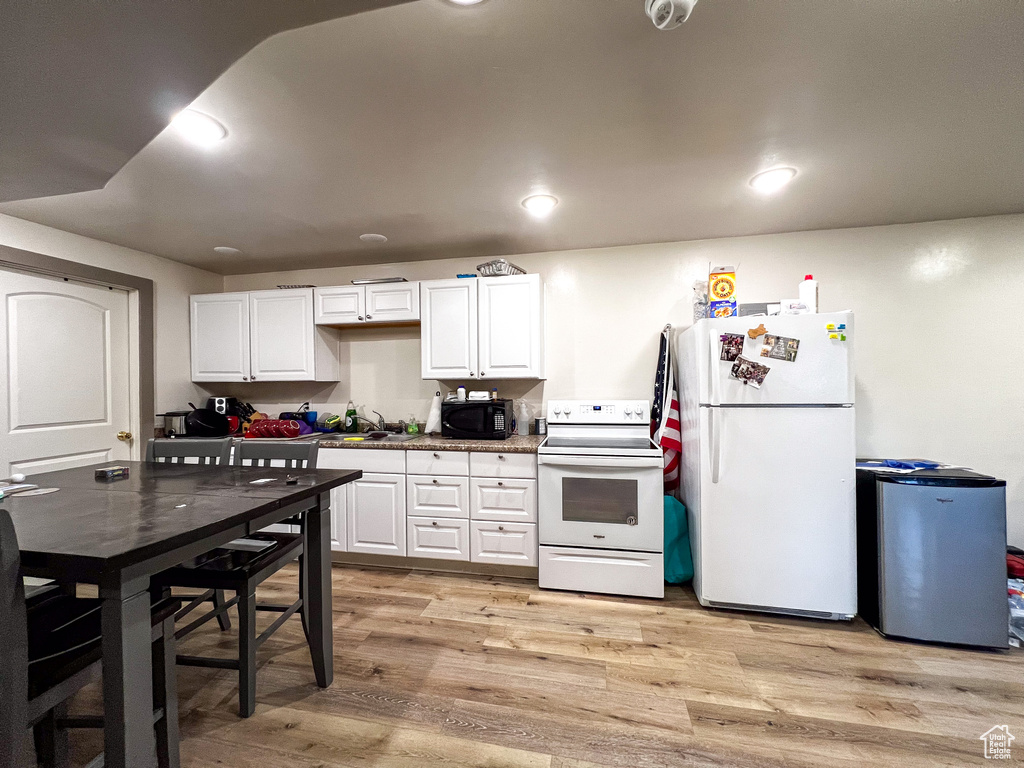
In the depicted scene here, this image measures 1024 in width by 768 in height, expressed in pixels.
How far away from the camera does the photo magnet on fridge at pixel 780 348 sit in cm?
216

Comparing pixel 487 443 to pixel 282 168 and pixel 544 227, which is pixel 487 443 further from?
pixel 282 168

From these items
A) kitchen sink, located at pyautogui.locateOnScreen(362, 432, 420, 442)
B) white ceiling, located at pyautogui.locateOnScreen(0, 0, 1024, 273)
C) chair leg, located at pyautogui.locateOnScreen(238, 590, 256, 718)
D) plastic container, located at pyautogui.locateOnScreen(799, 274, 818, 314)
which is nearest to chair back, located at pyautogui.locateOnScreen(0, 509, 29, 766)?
chair leg, located at pyautogui.locateOnScreen(238, 590, 256, 718)

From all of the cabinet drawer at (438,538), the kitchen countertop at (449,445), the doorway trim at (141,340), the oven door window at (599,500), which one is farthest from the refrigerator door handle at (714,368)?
the doorway trim at (141,340)

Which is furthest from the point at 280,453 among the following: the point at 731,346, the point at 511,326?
the point at 731,346

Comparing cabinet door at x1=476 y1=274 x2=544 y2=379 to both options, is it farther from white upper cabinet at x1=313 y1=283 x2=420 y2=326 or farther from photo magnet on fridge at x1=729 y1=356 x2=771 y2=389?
photo magnet on fridge at x1=729 y1=356 x2=771 y2=389

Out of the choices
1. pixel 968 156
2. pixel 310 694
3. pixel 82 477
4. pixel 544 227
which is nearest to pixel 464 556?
pixel 310 694

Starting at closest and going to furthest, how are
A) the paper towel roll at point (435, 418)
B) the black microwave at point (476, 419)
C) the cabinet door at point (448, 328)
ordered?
the black microwave at point (476, 419)
the cabinet door at point (448, 328)
the paper towel roll at point (435, 418)

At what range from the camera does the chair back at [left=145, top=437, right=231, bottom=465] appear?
2102mm

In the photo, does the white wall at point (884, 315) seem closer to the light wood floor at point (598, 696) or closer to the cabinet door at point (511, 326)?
the cabinet door at point (511, 326)

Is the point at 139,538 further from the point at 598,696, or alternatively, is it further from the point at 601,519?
the point at 601,519

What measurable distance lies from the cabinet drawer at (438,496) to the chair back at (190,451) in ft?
3.56

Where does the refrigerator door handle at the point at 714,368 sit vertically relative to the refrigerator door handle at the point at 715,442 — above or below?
above

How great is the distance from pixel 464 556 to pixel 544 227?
2.22 m

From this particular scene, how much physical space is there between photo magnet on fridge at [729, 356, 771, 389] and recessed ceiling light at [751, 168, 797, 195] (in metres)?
0.89
